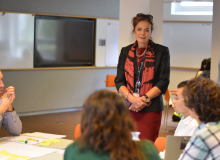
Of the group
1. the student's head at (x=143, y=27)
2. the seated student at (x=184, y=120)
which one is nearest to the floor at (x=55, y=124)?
the student's head at (x=143, y=27)

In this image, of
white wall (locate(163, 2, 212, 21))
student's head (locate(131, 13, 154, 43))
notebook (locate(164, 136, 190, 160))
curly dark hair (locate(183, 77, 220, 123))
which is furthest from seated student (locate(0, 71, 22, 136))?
white wall (locate(163, 2, 212, 21))

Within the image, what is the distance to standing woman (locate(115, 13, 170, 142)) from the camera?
8.66 ft

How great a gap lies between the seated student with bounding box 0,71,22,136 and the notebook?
4.45 feet

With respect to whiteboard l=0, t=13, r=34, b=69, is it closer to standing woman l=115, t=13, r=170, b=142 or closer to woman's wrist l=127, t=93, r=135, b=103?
standing woman l=115, t=13, r=170, b=142

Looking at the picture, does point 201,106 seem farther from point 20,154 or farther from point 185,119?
point 20,154

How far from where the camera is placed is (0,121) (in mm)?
2303

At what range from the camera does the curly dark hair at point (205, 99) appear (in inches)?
54.7

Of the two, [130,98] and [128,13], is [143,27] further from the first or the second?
[128,13]

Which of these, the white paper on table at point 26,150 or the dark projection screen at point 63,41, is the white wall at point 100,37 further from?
the white paper on table at point 26,150

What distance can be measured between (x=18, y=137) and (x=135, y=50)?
1.32 meters

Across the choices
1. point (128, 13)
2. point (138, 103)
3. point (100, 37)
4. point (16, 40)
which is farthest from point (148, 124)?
point (100, 37)

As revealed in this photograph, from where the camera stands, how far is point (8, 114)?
7.82 ft

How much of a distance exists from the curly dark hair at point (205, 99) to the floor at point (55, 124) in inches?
147

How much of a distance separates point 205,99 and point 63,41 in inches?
223
